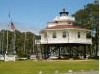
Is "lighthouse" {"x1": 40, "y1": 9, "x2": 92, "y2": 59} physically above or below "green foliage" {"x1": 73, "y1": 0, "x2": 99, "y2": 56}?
below

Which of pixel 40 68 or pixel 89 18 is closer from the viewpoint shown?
pixel 40 68

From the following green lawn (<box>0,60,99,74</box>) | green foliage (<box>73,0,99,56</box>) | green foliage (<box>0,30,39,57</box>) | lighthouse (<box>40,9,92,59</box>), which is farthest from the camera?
green foliage (<box>0,30,39,57</box>)

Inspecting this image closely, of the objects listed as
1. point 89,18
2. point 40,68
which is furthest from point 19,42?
point 40,68

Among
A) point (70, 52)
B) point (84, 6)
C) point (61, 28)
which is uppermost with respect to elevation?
point (84, 6)

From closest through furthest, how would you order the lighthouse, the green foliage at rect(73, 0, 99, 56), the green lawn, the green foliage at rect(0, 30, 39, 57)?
1. the green lawn
2. the lighthouse
3. the green foliage at rect(73, 0, 99, 56)
4. the green foliage at rect(0, 30, 39, 57)

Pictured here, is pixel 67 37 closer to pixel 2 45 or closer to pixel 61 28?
pixel 61 28

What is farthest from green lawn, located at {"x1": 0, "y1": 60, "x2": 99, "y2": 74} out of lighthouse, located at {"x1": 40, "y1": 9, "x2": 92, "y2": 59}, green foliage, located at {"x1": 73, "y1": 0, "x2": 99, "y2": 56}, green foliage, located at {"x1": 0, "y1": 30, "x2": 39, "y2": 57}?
green foliage, located at {"x1": 0, "y1": 30, "x2": 39, "y2": 57}

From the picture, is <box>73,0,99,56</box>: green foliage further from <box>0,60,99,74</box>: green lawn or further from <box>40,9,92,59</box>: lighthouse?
<box>0,60,99,74</box>: green lawn

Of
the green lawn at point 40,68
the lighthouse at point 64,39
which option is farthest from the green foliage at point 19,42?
the green lawn at point 40,68

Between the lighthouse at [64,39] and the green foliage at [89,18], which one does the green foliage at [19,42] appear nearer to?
the green foliage at [89,18]

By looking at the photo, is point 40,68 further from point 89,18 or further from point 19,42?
point 19,42

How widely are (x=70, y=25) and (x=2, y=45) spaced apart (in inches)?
1503

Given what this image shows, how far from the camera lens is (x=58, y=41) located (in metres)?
65.6

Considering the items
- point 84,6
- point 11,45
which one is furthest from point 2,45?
point 84,6
